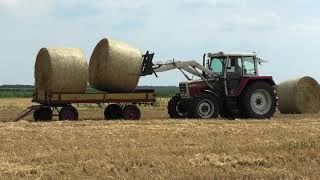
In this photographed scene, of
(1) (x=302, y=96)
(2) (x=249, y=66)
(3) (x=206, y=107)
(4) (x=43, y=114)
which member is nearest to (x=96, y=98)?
(4) (x=43, y=114)

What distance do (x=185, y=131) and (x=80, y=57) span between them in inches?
271

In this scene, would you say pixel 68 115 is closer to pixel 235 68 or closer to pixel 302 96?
pixel 235 68

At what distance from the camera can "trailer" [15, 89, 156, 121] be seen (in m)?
20.9

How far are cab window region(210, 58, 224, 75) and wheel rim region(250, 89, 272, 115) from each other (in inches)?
57.8

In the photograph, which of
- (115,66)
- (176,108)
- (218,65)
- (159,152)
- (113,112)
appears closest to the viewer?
(159,152)

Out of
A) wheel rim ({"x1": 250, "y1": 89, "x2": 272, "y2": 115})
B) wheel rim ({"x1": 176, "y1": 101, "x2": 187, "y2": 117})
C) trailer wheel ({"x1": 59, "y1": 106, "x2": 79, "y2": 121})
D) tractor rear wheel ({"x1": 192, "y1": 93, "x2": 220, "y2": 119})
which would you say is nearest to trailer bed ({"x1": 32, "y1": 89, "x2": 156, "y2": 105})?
trailer wheel ({"x1": 59, "y1": 106, "x2": 79, "y2": 121})

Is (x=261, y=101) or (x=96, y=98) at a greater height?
(x=96, y=98)

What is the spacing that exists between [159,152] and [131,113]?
1011cm

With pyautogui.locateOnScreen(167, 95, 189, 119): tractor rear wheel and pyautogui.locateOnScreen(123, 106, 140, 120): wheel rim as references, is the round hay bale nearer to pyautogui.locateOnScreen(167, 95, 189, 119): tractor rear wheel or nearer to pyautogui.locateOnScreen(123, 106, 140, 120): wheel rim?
pyautogui.locateOnScreen(167, 95, 189, 119): tractor rear wheel

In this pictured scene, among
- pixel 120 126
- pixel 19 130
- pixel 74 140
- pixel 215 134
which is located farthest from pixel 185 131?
pixel 19 130

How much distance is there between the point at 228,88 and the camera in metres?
22.1

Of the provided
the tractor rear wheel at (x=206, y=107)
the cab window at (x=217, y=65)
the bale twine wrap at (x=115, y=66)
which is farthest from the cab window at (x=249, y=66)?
the bale twine wrap at (x=115, y=66)

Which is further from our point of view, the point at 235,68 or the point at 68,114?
the point at 235,68

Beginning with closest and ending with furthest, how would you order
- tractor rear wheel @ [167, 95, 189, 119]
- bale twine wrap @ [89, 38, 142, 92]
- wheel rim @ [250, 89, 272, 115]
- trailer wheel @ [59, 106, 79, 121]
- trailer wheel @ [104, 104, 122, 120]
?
trailer wheel @ [59, 106, 79, 121] < bale twine wrap @ [89, 38, 142, 92] < trailer wheel @ [104, 104, 122, 120] < wheel rim @ [250, 89, 272, 115] < tractor rear wheel @ [167, 95, 189, 119]
